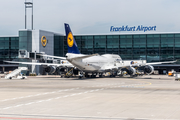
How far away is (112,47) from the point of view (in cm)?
9944

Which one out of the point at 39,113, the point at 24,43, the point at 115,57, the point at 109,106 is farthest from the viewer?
the point at 24,43

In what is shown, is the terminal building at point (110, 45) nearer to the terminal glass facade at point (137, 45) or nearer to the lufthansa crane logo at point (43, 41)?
the terminal glass facade at point (137, 45)

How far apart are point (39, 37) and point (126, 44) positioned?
1186 inches

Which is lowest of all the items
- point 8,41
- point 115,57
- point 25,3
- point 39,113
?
point 39,113

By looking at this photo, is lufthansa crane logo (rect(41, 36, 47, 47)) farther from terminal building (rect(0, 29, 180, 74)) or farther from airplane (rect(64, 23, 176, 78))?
airplane (rect(64, 23, 176, 78))

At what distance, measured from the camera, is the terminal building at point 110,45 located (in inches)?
3674

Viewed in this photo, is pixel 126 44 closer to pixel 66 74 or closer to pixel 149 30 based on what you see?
pixel 149 30

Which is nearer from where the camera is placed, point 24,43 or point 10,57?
point 24,43

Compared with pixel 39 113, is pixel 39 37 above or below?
above

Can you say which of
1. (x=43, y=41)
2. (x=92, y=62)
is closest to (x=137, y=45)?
(x=43, y=41)

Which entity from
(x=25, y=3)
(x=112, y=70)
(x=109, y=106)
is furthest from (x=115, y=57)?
(x=109, y=106)

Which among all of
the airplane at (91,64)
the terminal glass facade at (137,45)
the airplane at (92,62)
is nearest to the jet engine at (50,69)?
the airplane at (91,64)

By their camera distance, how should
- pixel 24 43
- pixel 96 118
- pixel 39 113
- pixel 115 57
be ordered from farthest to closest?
pixel 24 43
pixel 115 57
pixel 39 113
pixel 96 118

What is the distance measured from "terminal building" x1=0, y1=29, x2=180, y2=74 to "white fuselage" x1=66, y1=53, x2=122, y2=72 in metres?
21.4
